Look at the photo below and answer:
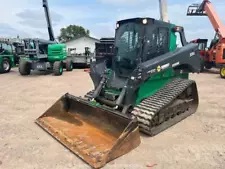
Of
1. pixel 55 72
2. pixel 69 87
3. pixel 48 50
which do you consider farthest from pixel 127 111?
pixel 48 50

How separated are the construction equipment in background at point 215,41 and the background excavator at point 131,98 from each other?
763cm

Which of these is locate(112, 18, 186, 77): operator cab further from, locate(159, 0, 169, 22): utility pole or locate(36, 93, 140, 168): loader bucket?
Result: locate(159, 0, 169, 22): utility pole

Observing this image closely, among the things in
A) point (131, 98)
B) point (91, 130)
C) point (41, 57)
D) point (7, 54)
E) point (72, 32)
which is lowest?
point (91, 130)

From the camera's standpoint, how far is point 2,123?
17.3 feet

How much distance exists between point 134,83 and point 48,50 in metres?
11.0

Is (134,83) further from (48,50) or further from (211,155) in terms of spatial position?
(48,50)

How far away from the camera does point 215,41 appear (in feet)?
46.1

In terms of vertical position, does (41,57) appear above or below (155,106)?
above

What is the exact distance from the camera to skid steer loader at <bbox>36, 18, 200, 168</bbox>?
394 centimetres

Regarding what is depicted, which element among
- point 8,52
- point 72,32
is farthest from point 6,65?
point 72,32

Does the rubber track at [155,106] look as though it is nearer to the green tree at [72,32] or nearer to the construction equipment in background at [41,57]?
the construction equipment in background at [41,57]

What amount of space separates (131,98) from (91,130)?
39.4 inches

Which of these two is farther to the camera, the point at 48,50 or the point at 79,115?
the point at 48,50

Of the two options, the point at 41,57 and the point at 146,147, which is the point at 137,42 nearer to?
the point at 146,147
